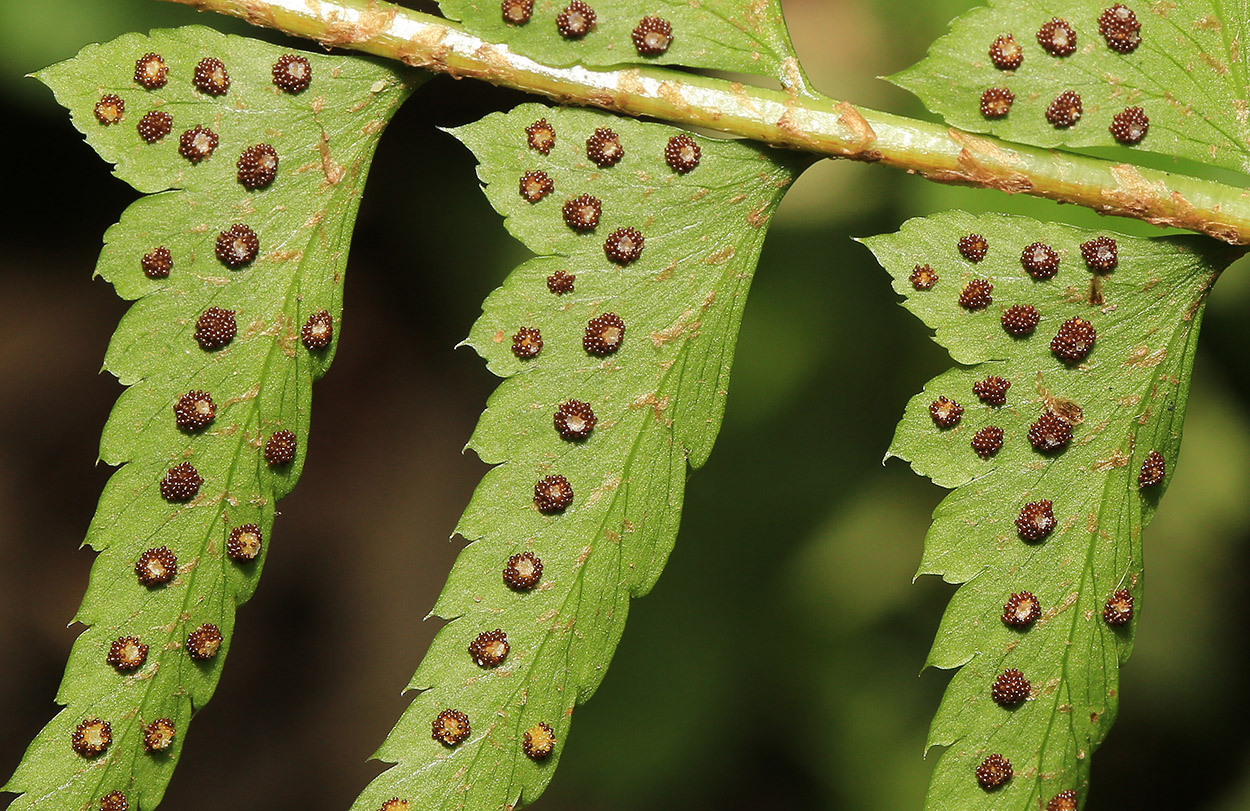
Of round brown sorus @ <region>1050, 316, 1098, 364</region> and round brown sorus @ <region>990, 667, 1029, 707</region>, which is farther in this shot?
round brown sorus @ <region>1050, 316, 1098, 364</region>

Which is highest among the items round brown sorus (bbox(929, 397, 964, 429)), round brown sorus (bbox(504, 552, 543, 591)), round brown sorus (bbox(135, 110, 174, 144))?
round brown sorus (bbox(135, 110, 174, 144))

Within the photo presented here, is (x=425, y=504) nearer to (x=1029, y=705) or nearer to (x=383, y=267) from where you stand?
(x=383, y=267)

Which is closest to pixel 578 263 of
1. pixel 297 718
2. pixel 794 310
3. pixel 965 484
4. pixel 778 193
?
pixel 778 193

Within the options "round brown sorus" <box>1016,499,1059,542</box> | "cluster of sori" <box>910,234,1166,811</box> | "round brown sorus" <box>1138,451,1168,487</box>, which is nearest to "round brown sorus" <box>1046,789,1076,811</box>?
"cluster of sori" <box>910,234,1166,811</box>

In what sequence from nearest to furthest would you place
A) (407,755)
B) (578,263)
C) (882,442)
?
(407,755)
(578,263)
(882,442)

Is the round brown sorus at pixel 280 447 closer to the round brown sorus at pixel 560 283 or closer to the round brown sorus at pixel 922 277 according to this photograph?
the round brown sorus at pixel 560 283

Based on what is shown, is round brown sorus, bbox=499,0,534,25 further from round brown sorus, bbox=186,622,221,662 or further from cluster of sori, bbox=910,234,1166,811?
round brown sorus, bbox=186,622,221,662
